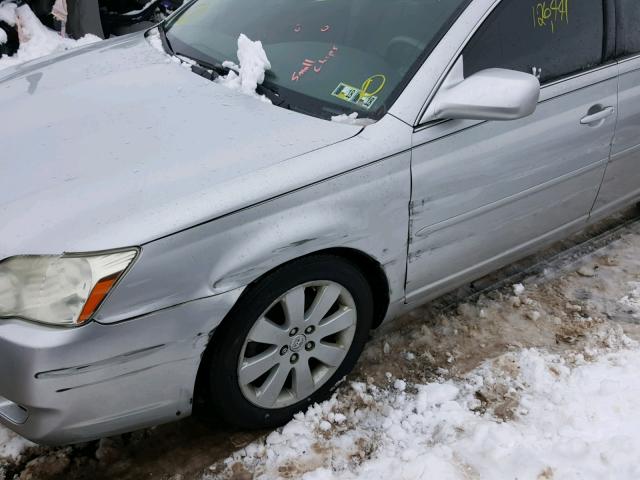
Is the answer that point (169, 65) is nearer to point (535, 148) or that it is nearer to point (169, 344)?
point (169, 344)

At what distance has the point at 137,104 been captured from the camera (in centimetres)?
238

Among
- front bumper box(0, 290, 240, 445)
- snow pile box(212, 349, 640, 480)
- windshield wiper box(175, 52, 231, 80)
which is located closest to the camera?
front bumper box(0, 290, 240, 445)

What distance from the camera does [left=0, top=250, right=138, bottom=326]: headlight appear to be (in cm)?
181

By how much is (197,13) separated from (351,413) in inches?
73.5

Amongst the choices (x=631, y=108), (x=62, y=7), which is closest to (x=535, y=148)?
(x=631, y=108)

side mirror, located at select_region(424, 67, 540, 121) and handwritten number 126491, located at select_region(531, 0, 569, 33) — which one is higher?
handwritten number 126491, located at select_region(531, 0, 569, 33)

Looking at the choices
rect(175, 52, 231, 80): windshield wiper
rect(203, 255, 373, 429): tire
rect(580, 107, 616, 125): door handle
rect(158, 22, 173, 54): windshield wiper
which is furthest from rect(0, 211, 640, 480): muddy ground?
rect(158, 22, 173, 54): windshield wiper

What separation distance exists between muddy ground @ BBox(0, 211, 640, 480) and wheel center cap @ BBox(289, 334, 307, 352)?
0.39 meters

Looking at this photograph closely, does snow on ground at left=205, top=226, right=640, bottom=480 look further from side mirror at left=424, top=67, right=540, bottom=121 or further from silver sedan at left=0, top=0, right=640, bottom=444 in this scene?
side mirror at left=424, top=67, right=540, bottom=121

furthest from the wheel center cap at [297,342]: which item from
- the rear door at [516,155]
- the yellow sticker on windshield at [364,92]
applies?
the yellow sticker on windshield at [364,92]

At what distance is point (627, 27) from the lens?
2869 millimetres

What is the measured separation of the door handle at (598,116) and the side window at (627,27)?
0.80 ft

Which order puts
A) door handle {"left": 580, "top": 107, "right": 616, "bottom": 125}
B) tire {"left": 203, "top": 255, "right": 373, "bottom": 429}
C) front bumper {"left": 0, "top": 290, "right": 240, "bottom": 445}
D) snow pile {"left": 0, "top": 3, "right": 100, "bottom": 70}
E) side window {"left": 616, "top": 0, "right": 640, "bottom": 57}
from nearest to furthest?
front bumper {"left": 0, "top": 290, "right": 240, "bottom": 445} → tire {"left": 203, "top": 255, "right": 373, "bottom": 429} → door handle {"left": 580, "top": 107, "right": 616, "bottom": 125} → side window {"left": 616, "top": 0, "right": 640, "bottom": 57} → snow pile {"left": 0, "top": 3, "right": 100, "bottom": 70}

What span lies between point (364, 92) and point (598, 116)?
1068 mm
